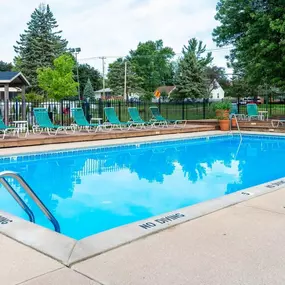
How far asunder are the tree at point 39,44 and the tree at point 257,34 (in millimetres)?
27130

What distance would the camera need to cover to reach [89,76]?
59.2m

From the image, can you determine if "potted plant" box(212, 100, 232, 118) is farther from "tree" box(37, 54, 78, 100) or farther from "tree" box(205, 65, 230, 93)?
"tree" box(205, 65, 230, 93)

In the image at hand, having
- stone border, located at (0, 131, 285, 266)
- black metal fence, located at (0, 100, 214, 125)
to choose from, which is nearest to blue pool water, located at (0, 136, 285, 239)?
stone border, located at (0, 131, 285, 266)

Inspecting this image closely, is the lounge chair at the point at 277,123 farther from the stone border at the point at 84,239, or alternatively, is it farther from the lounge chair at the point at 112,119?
the stone border at the point at 84,239

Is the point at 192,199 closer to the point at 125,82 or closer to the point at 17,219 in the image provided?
the point at 17,219

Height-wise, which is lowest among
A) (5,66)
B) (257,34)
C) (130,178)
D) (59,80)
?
(130,178)

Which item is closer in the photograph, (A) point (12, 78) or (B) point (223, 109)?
(A) point (12, 78)

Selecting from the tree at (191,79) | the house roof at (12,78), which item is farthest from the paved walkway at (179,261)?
the tree at (191,79)

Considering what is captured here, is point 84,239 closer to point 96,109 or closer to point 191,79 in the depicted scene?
point 96,109

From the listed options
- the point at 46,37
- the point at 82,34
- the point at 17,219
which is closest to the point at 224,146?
the point at 17,219

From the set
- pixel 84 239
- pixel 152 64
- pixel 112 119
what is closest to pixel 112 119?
pixel 112 119

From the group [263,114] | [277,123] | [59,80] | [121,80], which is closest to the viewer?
[277,123]

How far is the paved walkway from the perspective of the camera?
2.59 m

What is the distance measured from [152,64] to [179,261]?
6324 cm
